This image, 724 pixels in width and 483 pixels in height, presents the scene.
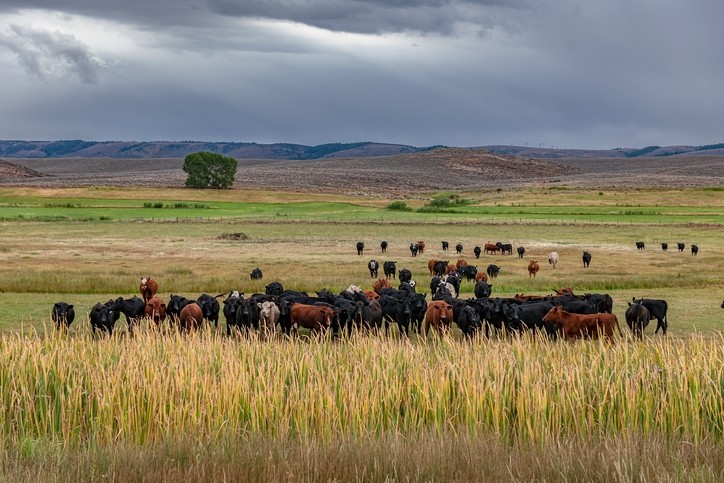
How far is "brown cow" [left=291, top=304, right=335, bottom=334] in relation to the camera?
19.7 m

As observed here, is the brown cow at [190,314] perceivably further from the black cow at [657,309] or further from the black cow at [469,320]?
the black cow at [657,309]

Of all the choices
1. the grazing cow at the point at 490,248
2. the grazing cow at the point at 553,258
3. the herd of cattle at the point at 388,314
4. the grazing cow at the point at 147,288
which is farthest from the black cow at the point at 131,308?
the grazing cow at the point at 490,248

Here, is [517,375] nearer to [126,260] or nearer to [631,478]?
[631,478]

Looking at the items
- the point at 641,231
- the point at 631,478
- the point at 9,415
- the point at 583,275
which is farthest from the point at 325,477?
the point at 641,231

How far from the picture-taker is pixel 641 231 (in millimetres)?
67062

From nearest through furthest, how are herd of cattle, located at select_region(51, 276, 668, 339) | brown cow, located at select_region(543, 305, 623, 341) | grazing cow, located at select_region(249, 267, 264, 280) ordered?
1. brown cow, located at select_region(543, 305, 623, 341)
2. herd of cattle, located at select_region(51, 276, 668, 339)
3. grazing cow, located at select_region(249, 267, 264, 280)

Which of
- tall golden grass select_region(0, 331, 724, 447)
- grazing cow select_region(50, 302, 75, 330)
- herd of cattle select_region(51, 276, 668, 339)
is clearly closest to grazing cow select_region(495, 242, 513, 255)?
herd of cattle select_region(51, 276, 668, 339)

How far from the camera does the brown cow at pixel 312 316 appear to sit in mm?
19703

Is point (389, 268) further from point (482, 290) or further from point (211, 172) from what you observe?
point (211, 172)

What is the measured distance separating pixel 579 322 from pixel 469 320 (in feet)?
8.88

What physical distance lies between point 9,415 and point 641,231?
212 ft

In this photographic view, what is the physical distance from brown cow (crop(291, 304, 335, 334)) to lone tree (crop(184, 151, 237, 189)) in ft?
413

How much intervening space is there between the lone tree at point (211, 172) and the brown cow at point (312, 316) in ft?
413

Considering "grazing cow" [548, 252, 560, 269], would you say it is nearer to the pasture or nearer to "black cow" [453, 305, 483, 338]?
the pasture
